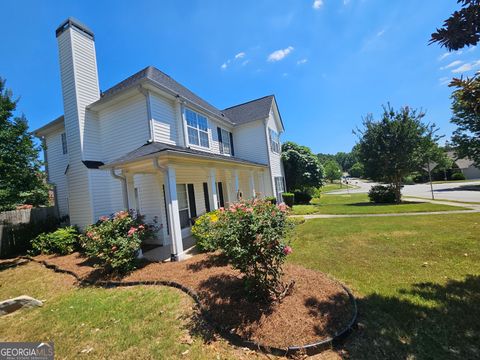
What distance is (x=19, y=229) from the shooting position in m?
10.7

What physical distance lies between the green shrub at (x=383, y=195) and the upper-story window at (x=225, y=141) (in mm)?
13114

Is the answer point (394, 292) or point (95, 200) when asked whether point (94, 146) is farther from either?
point (394, 292)

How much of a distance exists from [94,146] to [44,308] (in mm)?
7736

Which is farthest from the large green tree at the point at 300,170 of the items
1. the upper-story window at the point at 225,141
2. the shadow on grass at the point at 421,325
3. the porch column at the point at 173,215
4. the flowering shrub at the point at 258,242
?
the flowering shrub at the point at 258,242

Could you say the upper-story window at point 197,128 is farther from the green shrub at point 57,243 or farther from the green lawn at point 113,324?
the green lawn at point 113,324

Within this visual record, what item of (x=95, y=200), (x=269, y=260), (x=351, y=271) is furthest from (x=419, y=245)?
(x=95, y=200)

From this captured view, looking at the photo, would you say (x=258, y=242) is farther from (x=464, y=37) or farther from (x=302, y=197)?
(x=302, y=197)

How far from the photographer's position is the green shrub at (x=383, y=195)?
18469mm

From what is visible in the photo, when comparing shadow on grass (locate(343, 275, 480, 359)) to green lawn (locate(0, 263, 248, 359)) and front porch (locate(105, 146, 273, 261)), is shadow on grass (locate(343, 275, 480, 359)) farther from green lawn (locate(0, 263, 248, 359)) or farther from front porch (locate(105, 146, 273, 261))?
front porch (locate(105, 146, 273, 261))

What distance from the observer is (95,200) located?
1016 cm

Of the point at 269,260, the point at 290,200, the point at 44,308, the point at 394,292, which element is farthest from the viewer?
the point at 290,200

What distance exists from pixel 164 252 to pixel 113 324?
431 cm

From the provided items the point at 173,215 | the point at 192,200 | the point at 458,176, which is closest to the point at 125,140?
the point at 192,200

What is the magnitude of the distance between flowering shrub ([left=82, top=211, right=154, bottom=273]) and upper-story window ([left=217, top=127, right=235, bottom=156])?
9.16 meters
